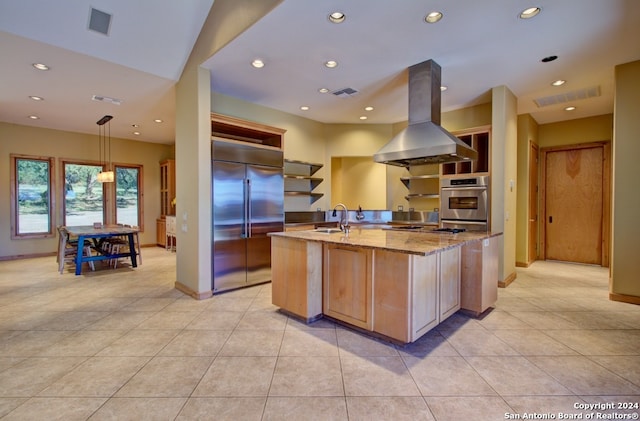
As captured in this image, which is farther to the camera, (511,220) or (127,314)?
(511,220)

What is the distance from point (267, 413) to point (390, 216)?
16.4 ft

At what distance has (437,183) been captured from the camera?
19.1 feet

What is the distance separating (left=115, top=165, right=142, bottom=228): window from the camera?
7.92 m

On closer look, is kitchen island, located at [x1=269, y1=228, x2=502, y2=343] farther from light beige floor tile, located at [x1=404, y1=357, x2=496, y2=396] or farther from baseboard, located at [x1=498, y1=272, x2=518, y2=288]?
baseboard, located at [x1=498, y1=272, x2=518, y2=288]

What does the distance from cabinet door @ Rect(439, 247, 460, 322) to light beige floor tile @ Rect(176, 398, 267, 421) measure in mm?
1954

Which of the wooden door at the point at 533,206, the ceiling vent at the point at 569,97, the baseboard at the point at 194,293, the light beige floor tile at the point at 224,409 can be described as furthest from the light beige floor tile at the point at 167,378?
the wooden door at the point at 533,206

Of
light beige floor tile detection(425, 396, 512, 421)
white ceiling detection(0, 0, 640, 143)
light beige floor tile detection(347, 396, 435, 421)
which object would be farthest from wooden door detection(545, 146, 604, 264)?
light beige floor tile detection(347, 396, 435, 421)

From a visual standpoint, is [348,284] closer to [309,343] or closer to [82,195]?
[309,343]

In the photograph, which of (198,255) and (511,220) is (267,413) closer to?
(198,255)

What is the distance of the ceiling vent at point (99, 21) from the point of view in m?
3.23

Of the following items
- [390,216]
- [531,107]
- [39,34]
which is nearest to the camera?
[39,34]

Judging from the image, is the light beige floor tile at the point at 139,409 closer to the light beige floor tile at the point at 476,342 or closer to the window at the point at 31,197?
the light beige floor tile at the point at 476,342

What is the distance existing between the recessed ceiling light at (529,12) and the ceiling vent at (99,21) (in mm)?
4198

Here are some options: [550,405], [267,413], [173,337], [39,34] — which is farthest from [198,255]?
[550,405]
